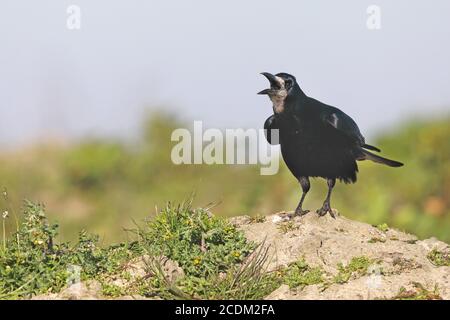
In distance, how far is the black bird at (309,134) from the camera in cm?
811

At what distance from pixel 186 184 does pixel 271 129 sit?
7.60m

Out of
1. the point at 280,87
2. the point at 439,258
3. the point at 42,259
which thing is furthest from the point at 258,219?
the point at 42,259

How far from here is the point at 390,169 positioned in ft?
51.4

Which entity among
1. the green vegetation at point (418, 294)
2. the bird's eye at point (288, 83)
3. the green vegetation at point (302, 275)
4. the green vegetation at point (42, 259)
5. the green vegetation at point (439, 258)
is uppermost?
the bird's eye at point (288, 83)

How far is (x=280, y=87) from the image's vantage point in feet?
26.7

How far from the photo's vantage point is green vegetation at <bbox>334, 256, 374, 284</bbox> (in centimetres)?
707

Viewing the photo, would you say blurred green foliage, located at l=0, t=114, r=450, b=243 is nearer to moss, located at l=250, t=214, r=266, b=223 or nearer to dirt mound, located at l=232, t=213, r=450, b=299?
moss, located at l=250, t=214, r=266, b=223

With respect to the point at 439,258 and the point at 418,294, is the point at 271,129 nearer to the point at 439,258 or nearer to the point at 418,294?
the point at 439,258

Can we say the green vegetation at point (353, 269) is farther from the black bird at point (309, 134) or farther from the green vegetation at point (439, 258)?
the black bird at point (309, 134)

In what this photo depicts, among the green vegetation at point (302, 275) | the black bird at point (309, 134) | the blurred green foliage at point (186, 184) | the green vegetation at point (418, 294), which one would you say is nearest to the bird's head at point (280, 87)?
the black bird at point (309, 134)

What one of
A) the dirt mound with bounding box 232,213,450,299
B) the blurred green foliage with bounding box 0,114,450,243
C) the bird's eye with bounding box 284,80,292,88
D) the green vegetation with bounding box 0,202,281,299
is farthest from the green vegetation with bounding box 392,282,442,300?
the blurred green foliage with bounding box 0,114,450,243

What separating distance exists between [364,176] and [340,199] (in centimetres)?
127
